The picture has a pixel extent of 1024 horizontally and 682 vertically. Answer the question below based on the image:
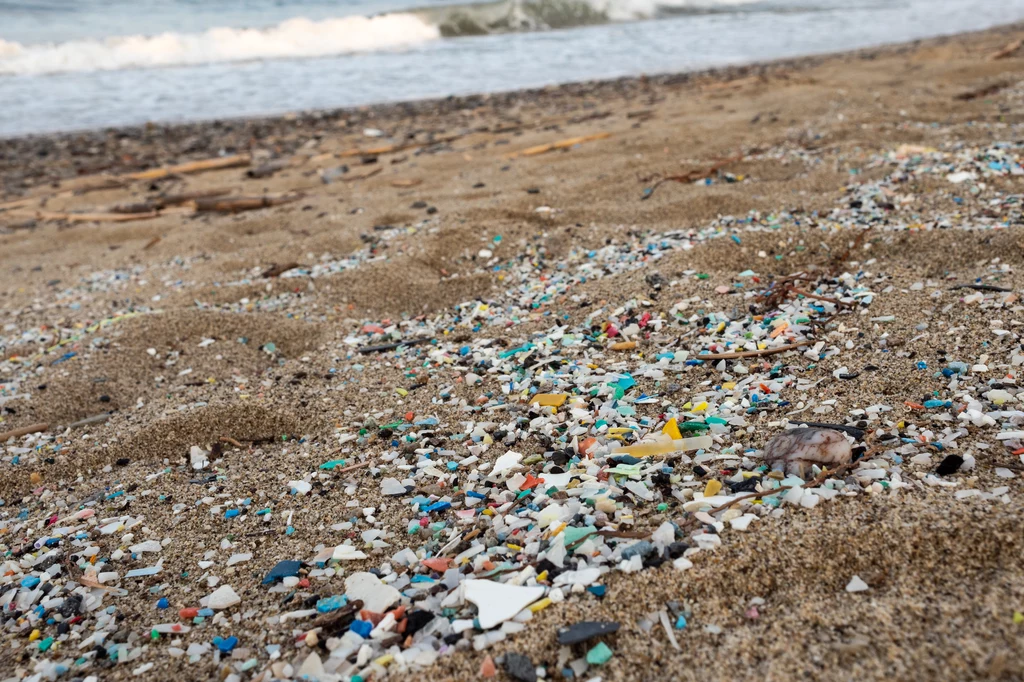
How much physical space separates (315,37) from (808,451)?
18.5 m

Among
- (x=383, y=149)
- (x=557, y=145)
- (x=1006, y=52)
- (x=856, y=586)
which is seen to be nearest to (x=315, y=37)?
(x=383, y=149)

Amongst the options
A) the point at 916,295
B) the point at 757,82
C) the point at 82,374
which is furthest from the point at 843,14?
the point at 82,374

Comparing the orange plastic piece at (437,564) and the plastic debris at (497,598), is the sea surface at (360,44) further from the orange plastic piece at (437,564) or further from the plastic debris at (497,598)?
the plastic debris at (497,598)

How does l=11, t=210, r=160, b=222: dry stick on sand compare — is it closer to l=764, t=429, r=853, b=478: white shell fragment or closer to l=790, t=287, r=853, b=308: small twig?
l=790, t=287, r=853, b=308: small twig

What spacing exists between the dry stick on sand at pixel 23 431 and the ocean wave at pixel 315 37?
15643 mm

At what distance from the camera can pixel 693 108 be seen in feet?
25.7

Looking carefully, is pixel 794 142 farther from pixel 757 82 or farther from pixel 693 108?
pixel 757 82

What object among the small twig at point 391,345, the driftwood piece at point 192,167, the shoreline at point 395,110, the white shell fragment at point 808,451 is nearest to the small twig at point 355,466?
the small twig at point 391,345

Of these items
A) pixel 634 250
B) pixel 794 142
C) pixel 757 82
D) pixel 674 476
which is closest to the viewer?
pixel 674 476

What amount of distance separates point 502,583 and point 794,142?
4957 millimetres

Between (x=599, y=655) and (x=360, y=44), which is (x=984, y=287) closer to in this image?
(x=599, y=655)

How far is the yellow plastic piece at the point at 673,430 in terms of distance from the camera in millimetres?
2197

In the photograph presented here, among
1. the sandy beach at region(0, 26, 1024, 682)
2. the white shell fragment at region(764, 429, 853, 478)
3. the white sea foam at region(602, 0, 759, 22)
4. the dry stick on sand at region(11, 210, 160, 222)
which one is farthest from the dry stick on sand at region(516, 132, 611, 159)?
the white sea foam at region(602, 0, 759, 22)

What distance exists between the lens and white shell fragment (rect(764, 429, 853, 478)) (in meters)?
1.90
